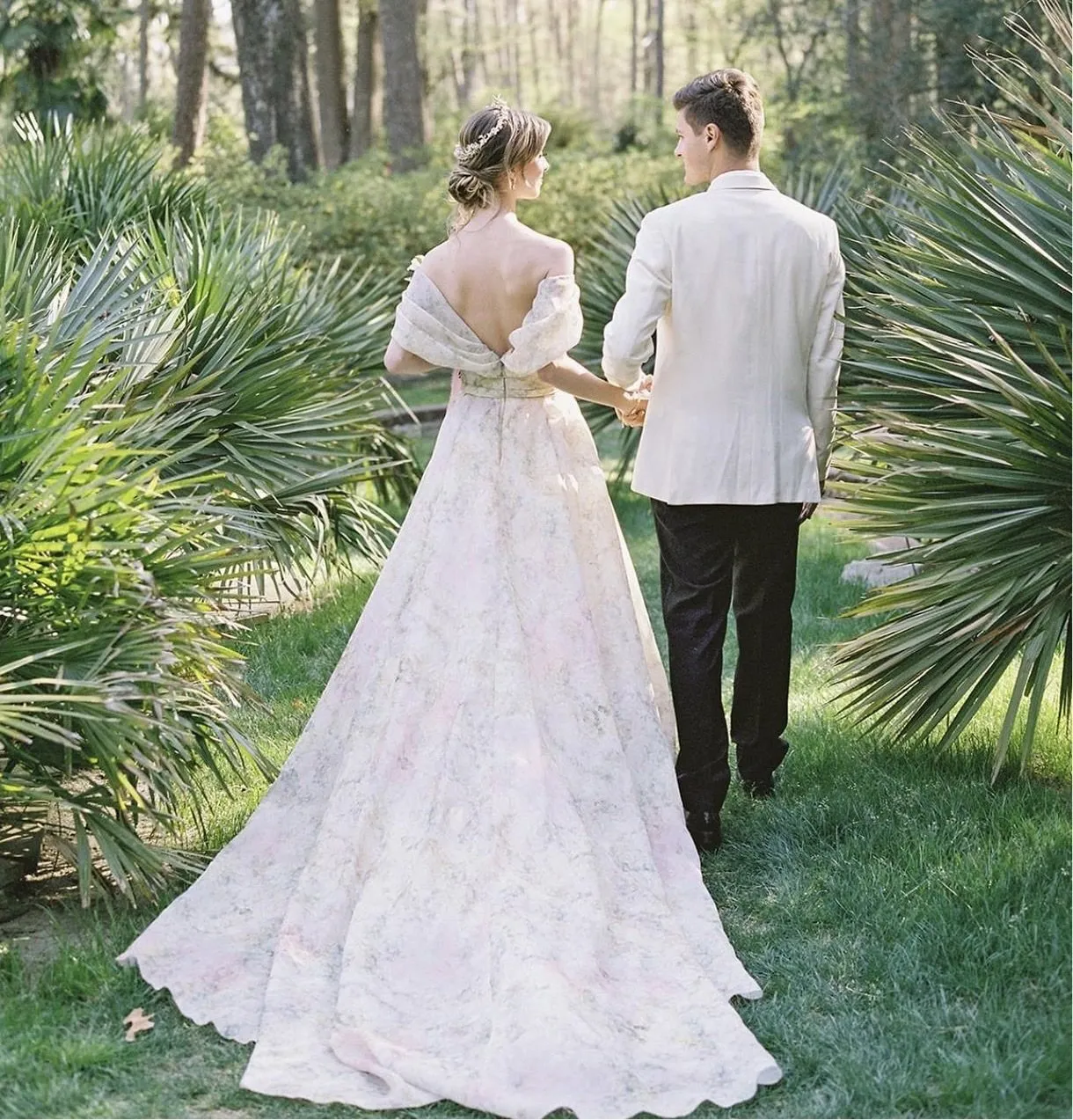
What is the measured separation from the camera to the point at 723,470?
170 inches

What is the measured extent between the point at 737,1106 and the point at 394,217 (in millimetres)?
13388

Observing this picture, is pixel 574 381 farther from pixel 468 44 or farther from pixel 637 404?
pixel 468 44

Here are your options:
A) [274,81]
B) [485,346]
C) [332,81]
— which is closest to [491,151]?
[485,346]

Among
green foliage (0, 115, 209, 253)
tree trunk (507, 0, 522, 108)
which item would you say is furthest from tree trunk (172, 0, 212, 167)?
tree trunk (507, 0, 522, 108)

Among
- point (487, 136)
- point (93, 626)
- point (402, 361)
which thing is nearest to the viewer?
point (93, 626)

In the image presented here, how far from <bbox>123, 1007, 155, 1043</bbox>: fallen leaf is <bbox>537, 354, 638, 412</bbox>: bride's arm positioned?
206 cm

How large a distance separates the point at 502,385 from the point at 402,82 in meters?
16.4

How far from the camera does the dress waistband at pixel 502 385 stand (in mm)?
4379

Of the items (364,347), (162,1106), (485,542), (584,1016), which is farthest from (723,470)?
(364,347)

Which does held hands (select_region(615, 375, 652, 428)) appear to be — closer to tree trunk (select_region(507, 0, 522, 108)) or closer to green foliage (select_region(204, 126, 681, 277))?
green foliage (select_region(204, 126, 681, 277))

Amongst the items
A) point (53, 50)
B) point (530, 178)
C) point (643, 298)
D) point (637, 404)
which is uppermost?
point (53, 50)

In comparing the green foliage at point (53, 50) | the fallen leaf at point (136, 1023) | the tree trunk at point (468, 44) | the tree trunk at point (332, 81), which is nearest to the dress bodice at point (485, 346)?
the fallen leaf at point (136, 1023)

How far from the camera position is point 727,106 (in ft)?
14.1

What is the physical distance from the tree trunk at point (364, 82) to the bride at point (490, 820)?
2063 cm
